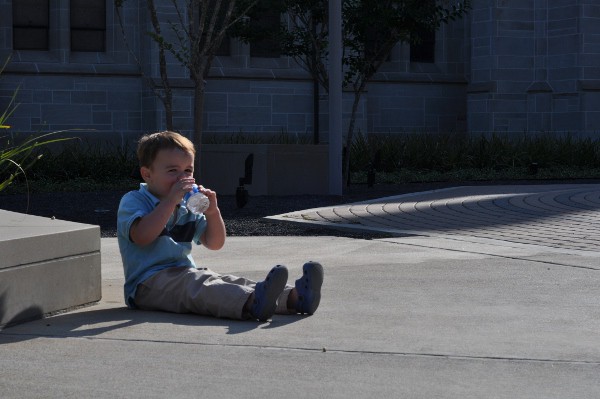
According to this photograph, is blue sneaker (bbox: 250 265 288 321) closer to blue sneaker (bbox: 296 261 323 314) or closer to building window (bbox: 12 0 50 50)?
blue sneaker (bbox: 296 261 323 314)

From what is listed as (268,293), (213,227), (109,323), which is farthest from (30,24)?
(268,293)

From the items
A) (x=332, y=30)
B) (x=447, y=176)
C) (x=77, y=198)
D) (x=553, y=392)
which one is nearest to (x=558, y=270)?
(x=553, y=392)

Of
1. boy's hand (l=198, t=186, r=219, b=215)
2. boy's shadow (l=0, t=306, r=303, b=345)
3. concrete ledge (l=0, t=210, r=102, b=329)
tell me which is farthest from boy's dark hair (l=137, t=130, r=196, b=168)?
boy's shadow (l=0, t=306, r=303, b=345)

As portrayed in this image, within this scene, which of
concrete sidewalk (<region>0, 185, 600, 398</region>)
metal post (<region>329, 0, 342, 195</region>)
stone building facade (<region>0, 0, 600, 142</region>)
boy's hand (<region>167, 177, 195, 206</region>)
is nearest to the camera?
concrete sidewalk (<region>0, 185, 600, 398</region>)

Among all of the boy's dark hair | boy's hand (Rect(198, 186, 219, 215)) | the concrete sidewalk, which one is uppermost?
the boy's dark hair

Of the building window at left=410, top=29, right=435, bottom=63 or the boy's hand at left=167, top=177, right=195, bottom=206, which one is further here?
the building window at left=410, top=29, right=435, bottom=63

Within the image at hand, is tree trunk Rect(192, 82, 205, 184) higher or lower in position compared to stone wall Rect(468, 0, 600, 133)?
lower

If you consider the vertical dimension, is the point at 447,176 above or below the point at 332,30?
below

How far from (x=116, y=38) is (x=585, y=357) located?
20.2 m

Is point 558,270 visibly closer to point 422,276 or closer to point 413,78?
point 422,276

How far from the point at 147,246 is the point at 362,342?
57.4 inches

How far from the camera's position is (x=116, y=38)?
2400 centimetres

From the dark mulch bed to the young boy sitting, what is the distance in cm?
431

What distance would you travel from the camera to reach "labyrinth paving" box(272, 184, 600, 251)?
10.1 m
